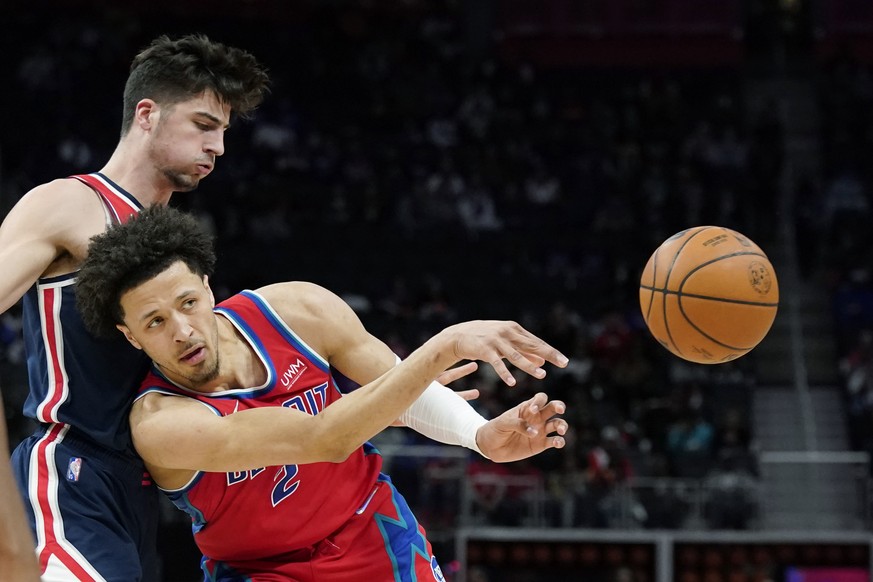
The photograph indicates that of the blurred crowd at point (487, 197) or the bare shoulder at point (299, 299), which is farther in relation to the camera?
the blurred crowd at point (487, 197)

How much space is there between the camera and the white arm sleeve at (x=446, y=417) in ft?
14.0

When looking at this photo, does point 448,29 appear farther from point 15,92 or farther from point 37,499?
point 37,499

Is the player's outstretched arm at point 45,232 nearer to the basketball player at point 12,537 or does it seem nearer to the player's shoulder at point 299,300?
the player's shoulder at point 299,300

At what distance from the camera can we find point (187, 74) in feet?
14.5

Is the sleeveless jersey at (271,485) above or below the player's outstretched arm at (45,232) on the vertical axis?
below

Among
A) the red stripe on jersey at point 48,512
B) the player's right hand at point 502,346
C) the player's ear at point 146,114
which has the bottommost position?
the red stripe on jersey at point 48,512

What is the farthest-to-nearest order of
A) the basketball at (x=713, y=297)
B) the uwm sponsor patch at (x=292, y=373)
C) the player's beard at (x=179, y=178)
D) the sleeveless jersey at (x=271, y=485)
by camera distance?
the basketball at (x=713, y=297) < the player's beard at (x=179, y=178) < the uwm sponsor patch at (x=292, y=373) < the sleeveless jersey at (x=271, y=485)

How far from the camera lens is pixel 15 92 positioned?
18438 millimetres

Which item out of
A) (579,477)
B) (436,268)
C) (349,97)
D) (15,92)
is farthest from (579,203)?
(15,92)

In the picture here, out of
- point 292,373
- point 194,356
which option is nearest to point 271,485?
point 292,373

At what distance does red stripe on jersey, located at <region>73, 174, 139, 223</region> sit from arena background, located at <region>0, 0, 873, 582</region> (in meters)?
7.10

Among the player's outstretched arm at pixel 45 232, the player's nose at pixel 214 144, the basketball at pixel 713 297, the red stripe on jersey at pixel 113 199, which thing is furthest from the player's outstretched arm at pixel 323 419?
the basketball at pixel 713 297

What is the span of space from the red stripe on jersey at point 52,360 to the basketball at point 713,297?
92.7 inches

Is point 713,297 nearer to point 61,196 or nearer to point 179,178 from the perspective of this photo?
point 179,178
